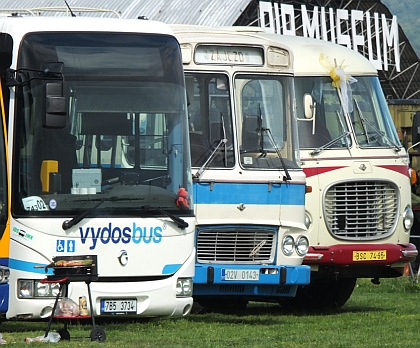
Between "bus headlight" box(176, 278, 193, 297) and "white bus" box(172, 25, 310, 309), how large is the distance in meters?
2.19

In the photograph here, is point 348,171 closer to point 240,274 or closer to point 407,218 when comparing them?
point 407,218

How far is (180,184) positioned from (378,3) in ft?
111

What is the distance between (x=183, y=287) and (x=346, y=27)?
3187cm

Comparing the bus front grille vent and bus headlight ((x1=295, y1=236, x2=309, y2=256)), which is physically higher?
bus headlight ((x1=295, y1=236, x2=309, y2=256))

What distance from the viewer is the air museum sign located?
3844 centimetres

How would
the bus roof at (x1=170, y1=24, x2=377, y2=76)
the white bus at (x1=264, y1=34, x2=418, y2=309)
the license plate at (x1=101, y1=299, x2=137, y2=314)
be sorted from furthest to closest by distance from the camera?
the white bus at (x1=264, y1=34, x2=418, y2=309), the bus roof at (x1=170, y1=24, x2=377, y2=76), the license plate at (x1=101, y1=299, x2=137, y2=314)

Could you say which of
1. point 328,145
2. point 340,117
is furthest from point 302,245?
point 340,117

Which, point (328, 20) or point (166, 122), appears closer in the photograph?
point (166, 122)

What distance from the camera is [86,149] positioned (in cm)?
1147

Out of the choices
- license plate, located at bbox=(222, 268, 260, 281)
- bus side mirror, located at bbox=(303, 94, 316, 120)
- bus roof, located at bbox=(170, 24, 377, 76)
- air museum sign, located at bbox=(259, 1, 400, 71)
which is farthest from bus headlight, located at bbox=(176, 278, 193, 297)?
air museum sign, located at bbox=(259, 1, 400, 71)

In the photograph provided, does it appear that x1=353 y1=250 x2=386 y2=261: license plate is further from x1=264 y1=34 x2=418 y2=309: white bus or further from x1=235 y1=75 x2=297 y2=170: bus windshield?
x1=235 y1=75 x2=297 y2=170: bus windshield

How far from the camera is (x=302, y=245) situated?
584 inches

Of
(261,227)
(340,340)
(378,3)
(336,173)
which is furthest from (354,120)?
(378,3)

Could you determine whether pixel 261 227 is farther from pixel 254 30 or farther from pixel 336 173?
pixel 254 30
